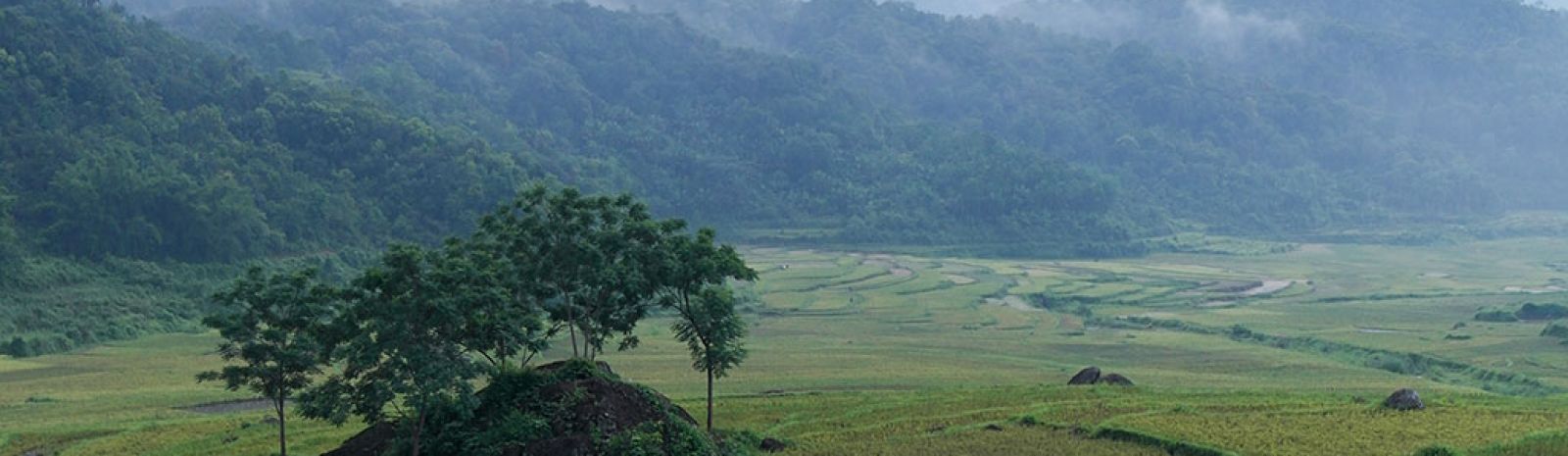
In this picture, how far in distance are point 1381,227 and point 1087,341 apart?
119m

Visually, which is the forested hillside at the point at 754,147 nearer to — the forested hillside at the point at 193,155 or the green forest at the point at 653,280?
the green forest at the point at 653,280

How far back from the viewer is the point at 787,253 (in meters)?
138

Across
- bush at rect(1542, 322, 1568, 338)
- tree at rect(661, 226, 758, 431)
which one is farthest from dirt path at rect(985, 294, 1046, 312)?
tree at rect(661, 226, 758, 431)

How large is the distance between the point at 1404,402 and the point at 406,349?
102 feet

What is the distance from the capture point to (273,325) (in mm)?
35906

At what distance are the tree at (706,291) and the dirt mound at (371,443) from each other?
27.0ft

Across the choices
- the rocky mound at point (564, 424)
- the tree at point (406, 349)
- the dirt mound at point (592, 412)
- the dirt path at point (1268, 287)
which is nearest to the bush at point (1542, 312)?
the dirt path at point (1268, 287)

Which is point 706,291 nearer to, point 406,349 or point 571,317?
point 571,317

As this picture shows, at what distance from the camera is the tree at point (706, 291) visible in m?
38.4

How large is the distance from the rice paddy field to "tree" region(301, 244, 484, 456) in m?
9.33

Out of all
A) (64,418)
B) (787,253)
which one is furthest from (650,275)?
(787,253)

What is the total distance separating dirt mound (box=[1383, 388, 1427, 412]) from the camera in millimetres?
44406

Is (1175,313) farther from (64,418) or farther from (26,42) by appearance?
(26,42)

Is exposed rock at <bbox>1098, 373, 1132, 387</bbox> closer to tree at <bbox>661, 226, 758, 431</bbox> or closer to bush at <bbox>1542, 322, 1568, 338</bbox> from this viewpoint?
tree at <bbox>661, 226, 758, 431</bbox>
